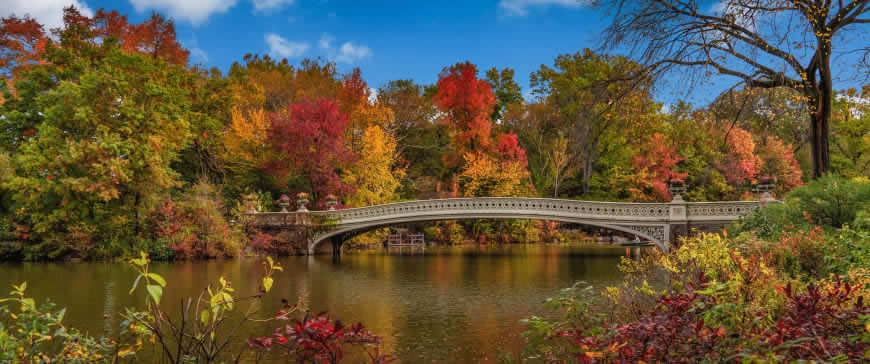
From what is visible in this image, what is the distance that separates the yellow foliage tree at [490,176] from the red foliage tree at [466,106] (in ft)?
2.56

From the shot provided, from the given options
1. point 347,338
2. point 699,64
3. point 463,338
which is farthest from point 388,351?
A: point 699,64

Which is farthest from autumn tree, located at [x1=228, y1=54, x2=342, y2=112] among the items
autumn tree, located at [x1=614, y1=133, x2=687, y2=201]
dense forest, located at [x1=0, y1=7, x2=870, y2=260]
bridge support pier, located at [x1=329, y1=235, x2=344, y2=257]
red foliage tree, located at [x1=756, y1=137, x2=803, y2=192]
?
red foliage tree, located at [x1=756, y1=137, x2=803, y2=192]

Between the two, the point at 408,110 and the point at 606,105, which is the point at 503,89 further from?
the point at 606,105

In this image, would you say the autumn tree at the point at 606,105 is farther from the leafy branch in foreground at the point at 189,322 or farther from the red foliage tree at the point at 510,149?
the red foliage tree at the point at 510,149

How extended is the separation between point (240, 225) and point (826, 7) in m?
19.1

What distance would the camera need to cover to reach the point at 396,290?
39.4 feet

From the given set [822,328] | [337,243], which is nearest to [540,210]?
[337,243]

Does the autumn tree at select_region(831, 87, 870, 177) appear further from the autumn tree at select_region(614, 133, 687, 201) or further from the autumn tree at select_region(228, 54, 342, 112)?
the autumn tree at select_region(228, 54, 342, 112)

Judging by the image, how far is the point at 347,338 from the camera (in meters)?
3.43

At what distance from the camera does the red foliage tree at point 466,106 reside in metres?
29.7

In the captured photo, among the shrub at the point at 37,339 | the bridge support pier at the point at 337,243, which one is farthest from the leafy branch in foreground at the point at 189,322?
the bridge support pier at the point at 337,243

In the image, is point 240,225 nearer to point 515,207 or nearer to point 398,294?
point 515,207

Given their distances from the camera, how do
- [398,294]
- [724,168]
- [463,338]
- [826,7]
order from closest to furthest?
[463,338] < [826,7] < [398,294] < [724,168]

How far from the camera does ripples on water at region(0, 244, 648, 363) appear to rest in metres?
7.25
